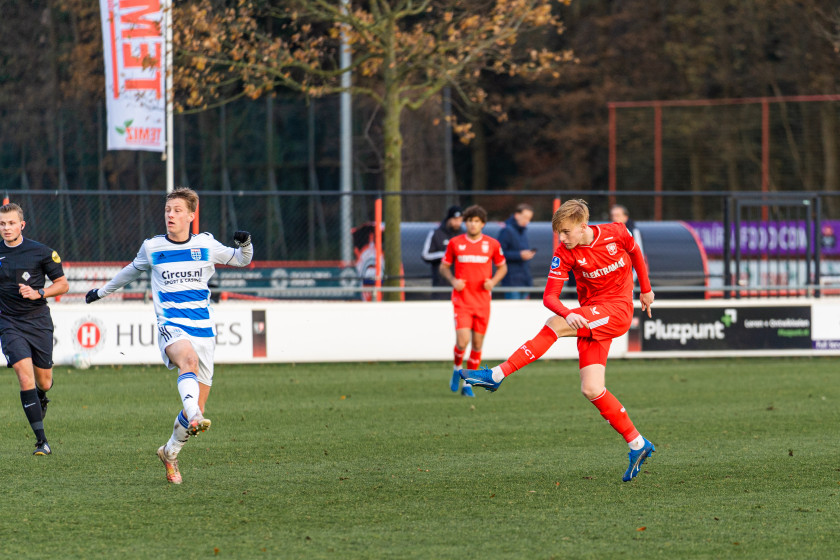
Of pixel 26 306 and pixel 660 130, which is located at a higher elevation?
pixel 660 130

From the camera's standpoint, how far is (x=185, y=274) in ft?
24.6

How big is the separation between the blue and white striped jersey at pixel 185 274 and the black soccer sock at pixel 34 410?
1.80 m

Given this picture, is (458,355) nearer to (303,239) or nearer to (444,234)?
(444,234)

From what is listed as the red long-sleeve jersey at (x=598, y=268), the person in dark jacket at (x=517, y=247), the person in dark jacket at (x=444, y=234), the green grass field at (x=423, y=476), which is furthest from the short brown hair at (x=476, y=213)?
the red long-sleeve jersey at (x=598, y=268)

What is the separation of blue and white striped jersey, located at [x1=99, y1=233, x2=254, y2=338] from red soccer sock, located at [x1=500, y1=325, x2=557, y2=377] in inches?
70.1

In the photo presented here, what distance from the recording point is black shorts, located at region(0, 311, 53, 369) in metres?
8.80

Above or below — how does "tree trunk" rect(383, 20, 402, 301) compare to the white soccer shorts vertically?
above

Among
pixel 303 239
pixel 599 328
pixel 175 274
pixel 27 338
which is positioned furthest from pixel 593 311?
pixel 303 239

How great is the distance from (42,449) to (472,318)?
5.74m

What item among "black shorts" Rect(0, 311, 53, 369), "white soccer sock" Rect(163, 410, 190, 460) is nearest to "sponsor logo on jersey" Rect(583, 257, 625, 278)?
"white soccer sock" Rect(163, 410, 190, 460)

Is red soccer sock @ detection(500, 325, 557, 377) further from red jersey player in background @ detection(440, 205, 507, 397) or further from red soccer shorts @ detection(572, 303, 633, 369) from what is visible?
red jersey player in background @ detection(440, 205, 507, 397)

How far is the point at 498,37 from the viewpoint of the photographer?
1956cm

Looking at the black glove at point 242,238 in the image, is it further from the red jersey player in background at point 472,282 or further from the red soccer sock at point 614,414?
the red jersey player in background at point 472,282

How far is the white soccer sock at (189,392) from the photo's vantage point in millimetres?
7070
